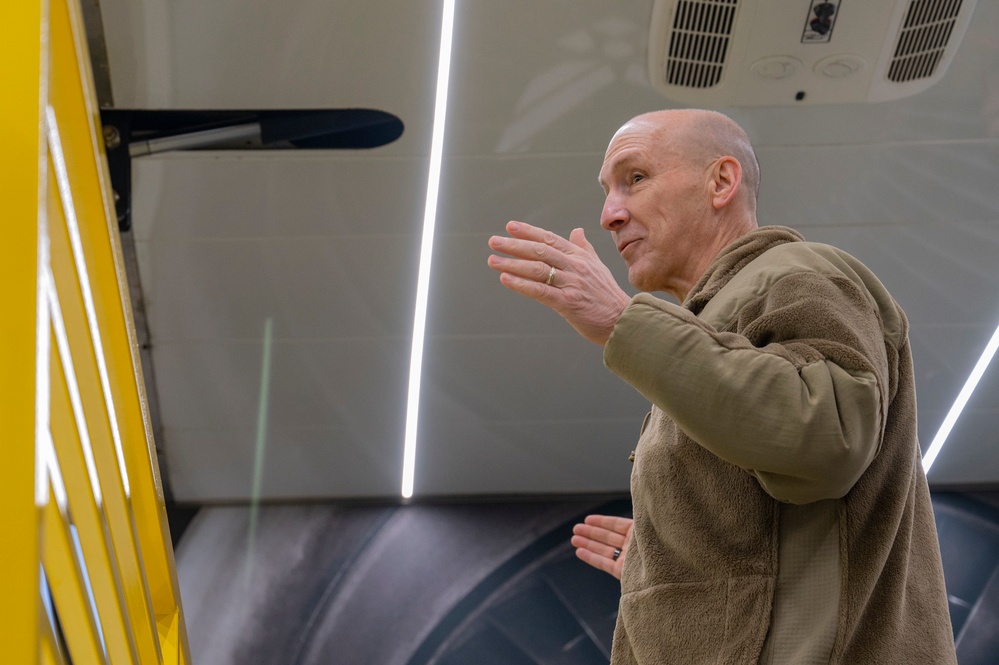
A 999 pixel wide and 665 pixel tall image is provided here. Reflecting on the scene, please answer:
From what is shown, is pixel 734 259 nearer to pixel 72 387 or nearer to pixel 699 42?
pixel 72 387

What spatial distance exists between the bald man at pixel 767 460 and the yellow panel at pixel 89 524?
577 mm

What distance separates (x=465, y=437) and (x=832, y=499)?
8.69ft

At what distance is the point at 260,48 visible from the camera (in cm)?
264

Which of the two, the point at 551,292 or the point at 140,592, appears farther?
the point at 551,292

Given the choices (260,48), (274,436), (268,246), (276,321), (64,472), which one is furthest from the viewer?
(274,436)

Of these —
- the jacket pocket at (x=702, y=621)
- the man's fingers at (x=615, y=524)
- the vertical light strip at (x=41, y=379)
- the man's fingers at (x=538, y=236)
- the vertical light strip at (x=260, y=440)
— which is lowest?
the vertical light strip at (x=260, y=440)

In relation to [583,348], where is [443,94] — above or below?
above

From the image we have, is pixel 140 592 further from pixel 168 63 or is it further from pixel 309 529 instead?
pixel 309 529

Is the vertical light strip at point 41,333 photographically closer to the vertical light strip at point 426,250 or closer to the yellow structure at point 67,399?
the yellow structure at point 67,399

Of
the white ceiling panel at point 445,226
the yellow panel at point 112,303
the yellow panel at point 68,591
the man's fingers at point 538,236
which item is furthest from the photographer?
the white ceiling panel at point 445,226

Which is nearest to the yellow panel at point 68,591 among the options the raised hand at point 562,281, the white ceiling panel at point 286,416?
the raised hand at point 562,281

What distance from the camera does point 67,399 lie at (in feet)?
3.02

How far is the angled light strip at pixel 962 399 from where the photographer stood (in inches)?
143

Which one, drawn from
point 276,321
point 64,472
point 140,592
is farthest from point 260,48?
point 64,472
